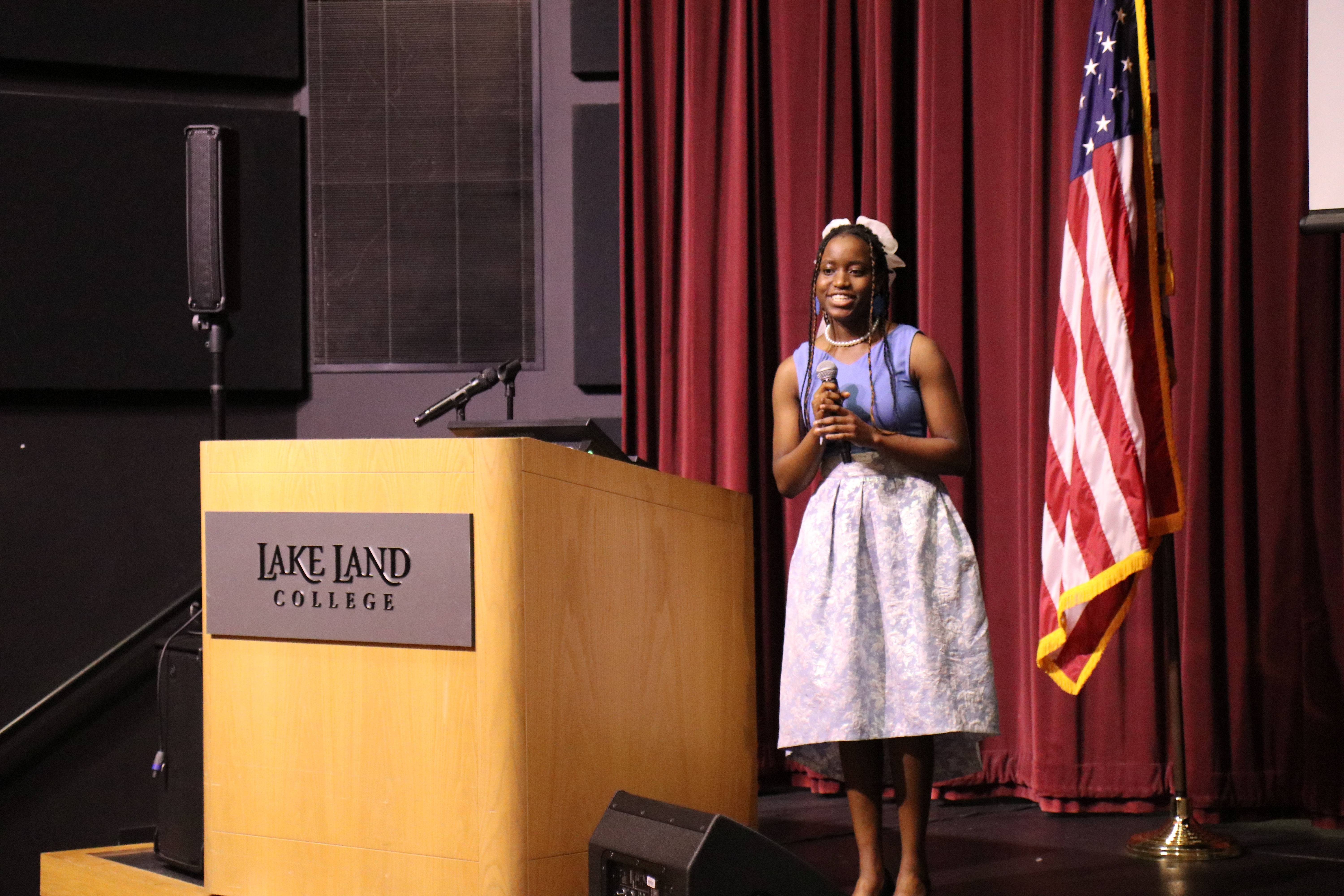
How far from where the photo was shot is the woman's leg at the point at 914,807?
2357mm

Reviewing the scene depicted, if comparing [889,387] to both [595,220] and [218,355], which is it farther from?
[218,355]

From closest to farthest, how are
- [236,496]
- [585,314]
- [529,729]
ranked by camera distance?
[529,729] < [236,496] < [585,314]

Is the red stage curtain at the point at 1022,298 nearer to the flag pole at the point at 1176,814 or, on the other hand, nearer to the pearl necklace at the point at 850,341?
the flag pole at the point at 1176,814

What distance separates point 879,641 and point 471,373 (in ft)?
7.05

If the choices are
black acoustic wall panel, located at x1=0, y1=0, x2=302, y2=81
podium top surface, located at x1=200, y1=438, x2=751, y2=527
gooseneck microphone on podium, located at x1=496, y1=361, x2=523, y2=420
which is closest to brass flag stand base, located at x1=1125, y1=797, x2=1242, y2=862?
podium top surface, located at x1=200, y1=438, x2=751, y2=527

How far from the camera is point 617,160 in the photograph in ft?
13.4

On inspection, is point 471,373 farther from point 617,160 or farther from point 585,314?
point 617,160

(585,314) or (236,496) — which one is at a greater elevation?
(585,314)

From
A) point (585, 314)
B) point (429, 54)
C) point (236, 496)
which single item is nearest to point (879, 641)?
point (236, 496)

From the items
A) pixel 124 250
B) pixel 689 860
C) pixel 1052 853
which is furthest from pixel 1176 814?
pixel 124 250

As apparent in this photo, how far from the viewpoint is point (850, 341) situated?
252cm

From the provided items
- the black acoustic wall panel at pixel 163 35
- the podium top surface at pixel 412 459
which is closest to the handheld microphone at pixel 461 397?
the podium top surface at pixel 412 459

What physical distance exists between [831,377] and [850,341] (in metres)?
0.20

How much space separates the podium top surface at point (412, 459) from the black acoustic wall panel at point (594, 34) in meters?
2.26
